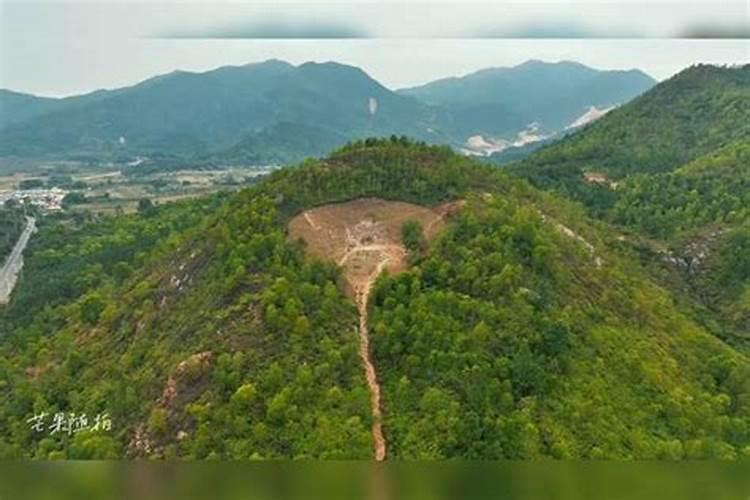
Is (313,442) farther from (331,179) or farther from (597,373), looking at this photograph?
(331,179)

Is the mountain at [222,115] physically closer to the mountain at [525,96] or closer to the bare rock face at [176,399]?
the mountain at [525,96]

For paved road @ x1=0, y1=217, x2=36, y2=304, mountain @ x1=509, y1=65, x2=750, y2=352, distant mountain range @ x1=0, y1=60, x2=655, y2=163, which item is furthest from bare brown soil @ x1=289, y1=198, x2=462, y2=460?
distant mountain range @ x1=0, y1=60, x2=655, y2=163

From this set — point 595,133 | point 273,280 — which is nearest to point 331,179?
point 273,280

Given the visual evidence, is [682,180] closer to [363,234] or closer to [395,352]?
[363,234]

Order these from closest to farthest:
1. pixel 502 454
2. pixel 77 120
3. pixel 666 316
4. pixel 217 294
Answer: pixel 502 454, pixel 217 294, pixel 666 316, pixel 77 120

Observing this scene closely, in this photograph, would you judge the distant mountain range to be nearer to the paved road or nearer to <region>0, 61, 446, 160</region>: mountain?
<region>0, 61, 446, 160</region>: mountain

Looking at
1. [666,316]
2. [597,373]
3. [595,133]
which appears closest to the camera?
[597,373]

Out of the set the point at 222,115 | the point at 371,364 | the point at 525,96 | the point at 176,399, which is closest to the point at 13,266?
the point at 176,399
